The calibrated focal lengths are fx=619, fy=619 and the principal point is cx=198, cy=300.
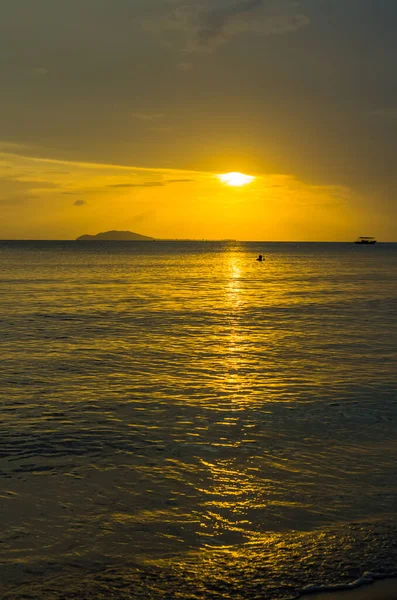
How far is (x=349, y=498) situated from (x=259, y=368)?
12.2m

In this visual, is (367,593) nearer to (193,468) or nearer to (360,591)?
(360,591)

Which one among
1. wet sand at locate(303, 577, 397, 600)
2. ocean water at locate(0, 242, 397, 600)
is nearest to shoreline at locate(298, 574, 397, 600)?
wet sand at locate(303, 577, 397, 600)

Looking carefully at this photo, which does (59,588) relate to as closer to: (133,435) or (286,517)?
(286,517)

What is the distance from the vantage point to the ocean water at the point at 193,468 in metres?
8.30

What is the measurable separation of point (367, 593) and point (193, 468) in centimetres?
492

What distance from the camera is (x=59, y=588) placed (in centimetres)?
783

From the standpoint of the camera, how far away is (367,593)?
301 inches

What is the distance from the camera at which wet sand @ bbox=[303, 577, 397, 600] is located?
7.53 meters

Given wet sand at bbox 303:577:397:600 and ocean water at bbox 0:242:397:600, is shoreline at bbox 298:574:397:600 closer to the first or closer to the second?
wet sand at bbox 303:577:397:600

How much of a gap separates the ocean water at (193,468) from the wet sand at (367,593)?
0.28 metres

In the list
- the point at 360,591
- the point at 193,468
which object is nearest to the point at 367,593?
the point at 360,591

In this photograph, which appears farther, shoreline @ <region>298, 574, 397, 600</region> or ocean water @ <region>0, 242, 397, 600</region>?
ocean water @ <region>0, 242, 397, 600</region>

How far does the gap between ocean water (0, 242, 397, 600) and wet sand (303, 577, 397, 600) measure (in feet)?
0.91

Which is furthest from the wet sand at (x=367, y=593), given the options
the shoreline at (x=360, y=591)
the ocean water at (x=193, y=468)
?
the ocean water at (x=193, y=468)
